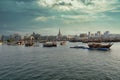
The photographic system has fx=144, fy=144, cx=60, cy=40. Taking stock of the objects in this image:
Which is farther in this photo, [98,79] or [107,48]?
[107,48]

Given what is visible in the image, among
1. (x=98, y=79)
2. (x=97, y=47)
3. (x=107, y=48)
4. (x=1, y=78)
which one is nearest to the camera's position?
(x=98, y=79)

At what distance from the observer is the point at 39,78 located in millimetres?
25344

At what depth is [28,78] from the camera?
83.8 ft

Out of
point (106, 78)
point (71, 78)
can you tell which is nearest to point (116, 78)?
point (106, 78)

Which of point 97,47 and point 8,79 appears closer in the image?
point 8,79

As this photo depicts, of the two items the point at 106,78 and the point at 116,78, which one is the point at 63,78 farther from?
the point at 116,78

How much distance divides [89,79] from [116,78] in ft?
15.8

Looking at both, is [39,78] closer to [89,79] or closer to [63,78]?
[63,78]

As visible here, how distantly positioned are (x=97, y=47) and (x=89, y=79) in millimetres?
75070

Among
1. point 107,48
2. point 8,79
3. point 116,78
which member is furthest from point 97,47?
point 8,79

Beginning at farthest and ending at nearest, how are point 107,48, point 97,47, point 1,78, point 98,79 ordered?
point 97,47
point 107,48
point 1,78
point 98,79

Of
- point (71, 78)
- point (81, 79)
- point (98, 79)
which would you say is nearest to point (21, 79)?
point (71, 78)

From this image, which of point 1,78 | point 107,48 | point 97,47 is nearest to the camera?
point 1,78

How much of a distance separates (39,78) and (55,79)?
117 inches
